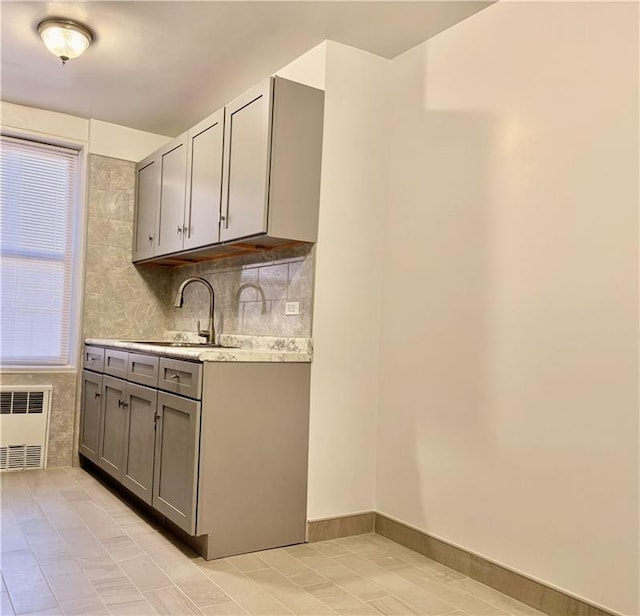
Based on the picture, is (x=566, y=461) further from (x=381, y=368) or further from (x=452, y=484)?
(x=381, y=368)

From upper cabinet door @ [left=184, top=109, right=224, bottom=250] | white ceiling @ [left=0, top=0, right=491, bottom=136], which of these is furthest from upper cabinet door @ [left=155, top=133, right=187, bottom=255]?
white ceiling @ [left=0, top=0, right=491, bottom=136]

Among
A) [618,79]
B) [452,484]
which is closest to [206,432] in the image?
[452,484]

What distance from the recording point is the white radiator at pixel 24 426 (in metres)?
4.00

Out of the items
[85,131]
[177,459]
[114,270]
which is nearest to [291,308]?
[177,459]

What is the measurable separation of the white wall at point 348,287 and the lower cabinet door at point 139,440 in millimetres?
804

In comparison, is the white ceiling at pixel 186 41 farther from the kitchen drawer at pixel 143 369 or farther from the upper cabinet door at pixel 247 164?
the kitchen drawer at pixel 143 369

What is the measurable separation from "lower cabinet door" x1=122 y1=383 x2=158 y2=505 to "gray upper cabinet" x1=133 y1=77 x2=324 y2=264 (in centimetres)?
89

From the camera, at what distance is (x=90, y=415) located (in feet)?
13.2

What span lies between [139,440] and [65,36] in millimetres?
2024

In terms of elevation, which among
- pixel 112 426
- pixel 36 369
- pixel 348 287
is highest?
pixel 348 287

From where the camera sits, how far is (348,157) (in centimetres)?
304

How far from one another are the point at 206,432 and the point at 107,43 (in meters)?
2.01

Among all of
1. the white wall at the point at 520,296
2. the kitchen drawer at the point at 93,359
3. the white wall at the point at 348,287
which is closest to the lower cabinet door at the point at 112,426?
the kitchen drawer at the point at 93,359

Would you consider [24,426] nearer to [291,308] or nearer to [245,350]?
[245,350]
